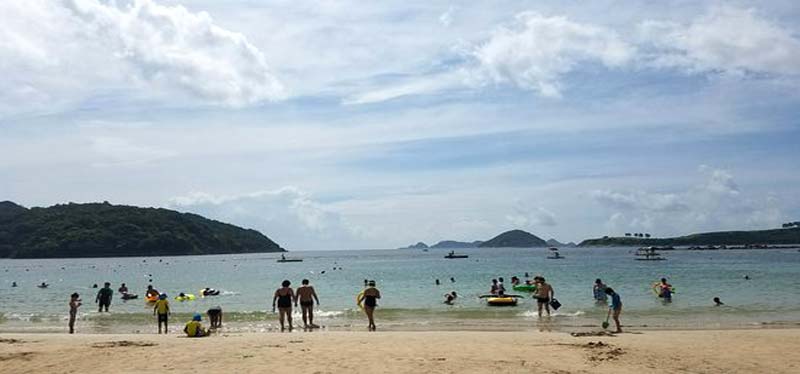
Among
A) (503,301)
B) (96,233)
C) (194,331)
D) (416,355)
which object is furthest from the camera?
(96,233)

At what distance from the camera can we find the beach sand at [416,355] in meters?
12.1

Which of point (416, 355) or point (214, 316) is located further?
point (214, 316)

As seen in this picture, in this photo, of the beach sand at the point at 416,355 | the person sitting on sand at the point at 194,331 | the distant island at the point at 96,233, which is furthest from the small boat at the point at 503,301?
the distant island at the point at 96,233

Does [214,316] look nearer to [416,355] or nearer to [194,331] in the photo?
[194,331]

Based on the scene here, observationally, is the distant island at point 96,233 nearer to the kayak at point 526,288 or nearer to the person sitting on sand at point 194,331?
the kayak at point 526,288

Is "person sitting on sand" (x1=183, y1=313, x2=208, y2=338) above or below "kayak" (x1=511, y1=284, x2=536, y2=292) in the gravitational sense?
above

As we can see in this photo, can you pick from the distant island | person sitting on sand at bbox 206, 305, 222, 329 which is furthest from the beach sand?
the distant island

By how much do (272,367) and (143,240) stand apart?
172 metres

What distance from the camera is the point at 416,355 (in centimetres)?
1330

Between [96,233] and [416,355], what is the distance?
173573 mm

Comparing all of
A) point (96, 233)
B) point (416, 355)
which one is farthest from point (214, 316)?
point (96, 233)

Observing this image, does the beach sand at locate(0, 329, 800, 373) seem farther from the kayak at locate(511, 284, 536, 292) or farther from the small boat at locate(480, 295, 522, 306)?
the kayak at locate(511, 284, 536, 292)

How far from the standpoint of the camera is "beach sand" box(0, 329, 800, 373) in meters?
12.1

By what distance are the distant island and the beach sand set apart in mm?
162425
